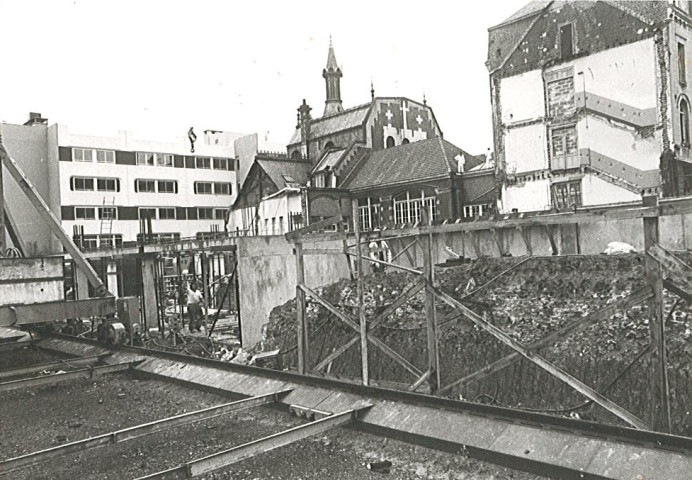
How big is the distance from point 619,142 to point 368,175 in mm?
16775

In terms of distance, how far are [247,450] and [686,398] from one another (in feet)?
22.5

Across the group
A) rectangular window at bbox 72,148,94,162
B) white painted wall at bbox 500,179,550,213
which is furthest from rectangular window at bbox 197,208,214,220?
white painted wall at bbox 500,179,550,213

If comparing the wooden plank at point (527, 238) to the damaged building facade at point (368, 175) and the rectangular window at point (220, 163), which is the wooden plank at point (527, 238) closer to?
the damaged building facade at point (368, 175)

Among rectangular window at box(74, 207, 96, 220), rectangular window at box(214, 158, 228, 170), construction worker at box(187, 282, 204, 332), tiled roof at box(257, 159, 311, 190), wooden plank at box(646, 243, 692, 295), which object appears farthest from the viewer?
rectangular window at box(214, 158, 228, 170)

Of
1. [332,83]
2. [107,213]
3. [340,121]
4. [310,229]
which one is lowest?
[310,229]

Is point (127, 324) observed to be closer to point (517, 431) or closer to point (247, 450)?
point (247, 450)

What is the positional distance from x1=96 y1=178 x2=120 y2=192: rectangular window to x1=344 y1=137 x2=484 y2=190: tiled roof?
1681 centimetres

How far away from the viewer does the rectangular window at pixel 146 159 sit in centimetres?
4244

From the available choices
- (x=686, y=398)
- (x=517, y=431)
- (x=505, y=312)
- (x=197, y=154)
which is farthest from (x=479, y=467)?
(x=197, y=154)

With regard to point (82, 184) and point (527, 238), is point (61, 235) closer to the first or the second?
point (527, 238)

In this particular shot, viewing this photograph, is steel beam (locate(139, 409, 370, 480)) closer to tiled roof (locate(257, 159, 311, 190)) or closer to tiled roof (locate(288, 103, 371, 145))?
tiled roof (locate(257, 159, 311, 190))

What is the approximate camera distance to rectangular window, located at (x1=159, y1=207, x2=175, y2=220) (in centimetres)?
4312

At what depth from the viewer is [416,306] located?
43.0ft

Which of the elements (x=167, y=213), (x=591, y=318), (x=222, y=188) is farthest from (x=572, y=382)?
(x=222, y=188)
